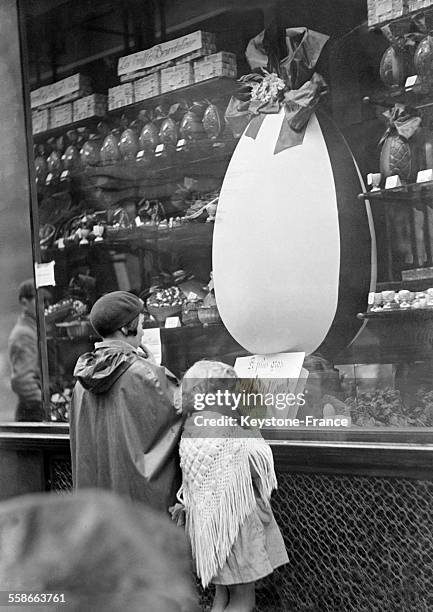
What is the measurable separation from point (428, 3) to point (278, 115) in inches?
30.7

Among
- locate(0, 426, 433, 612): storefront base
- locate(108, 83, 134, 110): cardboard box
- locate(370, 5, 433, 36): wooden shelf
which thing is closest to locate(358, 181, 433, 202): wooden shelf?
locate(370, 5, 433, 36): wooden shelf

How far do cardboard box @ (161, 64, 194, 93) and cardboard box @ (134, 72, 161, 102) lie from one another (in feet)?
0.10

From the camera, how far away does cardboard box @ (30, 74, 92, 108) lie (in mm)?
4988

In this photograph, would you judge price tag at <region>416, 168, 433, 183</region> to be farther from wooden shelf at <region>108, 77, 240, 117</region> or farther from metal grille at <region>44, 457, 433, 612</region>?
metal grille at <region>44, 457, 433, 612</region>

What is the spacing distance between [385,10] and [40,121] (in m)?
1.96

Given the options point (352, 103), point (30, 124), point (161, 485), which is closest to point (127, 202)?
point (30, 124)

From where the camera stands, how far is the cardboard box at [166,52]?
4590mm

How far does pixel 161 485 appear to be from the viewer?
372cm

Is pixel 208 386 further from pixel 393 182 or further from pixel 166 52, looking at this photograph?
pixel 166 52

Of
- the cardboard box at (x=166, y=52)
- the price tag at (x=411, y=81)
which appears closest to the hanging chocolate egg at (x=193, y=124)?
the cardboard box at (x=166, y=52)

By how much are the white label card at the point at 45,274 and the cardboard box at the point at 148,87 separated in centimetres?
101

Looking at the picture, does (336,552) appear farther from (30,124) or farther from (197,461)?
(30,124)

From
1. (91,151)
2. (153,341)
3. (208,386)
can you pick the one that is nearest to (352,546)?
(208,386)

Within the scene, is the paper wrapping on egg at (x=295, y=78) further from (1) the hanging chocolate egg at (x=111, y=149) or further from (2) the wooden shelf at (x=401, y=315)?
(1) the hanging chocolate egg at (x=111, y=149)
